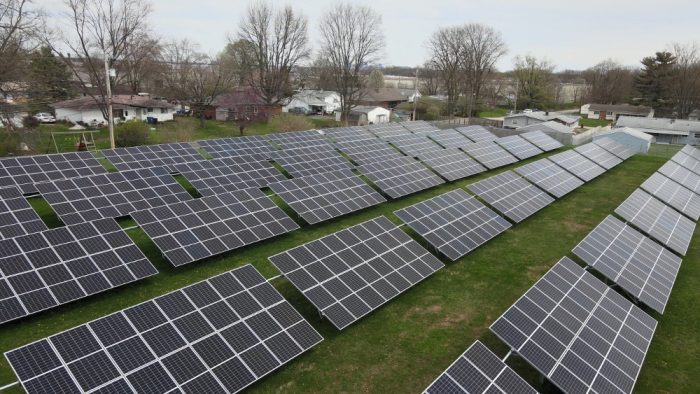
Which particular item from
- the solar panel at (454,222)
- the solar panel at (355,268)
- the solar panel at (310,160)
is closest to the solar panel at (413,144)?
the solar panel at (310,160)

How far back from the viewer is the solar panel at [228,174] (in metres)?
22.7

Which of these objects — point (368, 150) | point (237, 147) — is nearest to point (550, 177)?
point (368, 150)

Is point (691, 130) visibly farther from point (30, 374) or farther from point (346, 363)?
point (30, 374)

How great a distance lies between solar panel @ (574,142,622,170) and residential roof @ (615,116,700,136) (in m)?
34.2

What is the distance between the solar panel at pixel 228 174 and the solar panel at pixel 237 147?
116 centimetres

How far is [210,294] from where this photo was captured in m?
11.0

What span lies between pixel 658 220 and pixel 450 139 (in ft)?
66.8

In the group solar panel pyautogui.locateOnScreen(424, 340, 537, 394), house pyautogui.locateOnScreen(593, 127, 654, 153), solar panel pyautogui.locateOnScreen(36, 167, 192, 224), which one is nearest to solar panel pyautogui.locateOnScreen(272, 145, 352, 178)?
solar panel pyautogui.locateOnScreen(36, 167, 192, 224)

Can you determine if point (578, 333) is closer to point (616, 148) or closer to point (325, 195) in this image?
point (325, 195)

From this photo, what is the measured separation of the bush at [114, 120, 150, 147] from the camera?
39.3 metres

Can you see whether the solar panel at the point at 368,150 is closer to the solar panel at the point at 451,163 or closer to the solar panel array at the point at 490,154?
the solar panel at the point at 451,163

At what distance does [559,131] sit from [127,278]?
2008 inches

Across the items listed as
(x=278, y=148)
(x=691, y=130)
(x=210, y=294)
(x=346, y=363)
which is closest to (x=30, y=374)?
(x=210, y=294)

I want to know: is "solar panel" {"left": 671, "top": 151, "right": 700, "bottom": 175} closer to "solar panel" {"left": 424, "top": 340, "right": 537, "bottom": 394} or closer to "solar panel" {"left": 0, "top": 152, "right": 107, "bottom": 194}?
"solar panel" {"left": 424, "top": 340, "right": 537, "bottom": 394}
